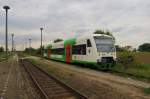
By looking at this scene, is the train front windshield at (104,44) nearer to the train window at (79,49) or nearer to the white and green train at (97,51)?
the white and green train at (97,51)

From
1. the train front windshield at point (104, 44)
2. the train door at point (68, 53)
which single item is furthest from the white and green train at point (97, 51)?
the train door at point (68, 53)

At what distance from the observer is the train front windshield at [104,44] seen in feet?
78.8

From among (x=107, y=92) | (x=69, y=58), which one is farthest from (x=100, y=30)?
(x=107, y=92)

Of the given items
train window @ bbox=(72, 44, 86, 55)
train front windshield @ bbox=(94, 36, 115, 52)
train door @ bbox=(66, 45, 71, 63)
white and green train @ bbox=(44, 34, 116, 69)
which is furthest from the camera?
train door @ bbox=(66, 45, 71, 63)

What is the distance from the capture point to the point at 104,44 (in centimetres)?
2441

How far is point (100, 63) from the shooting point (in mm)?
23344

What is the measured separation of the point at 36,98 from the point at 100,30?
5548 cm

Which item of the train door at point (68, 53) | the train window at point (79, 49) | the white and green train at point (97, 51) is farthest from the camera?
the train door at point (68, 53)

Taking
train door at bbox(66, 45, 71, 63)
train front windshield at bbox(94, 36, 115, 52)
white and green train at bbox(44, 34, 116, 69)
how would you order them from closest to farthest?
white and green train at bbox(44, 34, 116, 69)
train front windshield at bbox(94, 36, 115, 52)
train door at bbox(66, 45, 71, 63)

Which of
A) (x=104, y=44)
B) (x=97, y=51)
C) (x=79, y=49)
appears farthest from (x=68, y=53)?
(x=97, y=51)

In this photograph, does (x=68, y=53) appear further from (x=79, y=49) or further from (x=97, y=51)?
(x=97, y=51)

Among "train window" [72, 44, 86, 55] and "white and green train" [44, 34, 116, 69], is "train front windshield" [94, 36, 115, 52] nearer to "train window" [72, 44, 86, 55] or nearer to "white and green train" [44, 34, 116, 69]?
"white and green train" [44, 34, 116, 69]

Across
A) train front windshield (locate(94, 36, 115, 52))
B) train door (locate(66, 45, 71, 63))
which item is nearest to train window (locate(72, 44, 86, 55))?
train door (locate(66, 45, 71, 63))

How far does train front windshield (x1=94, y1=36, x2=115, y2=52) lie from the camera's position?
78.8ft
